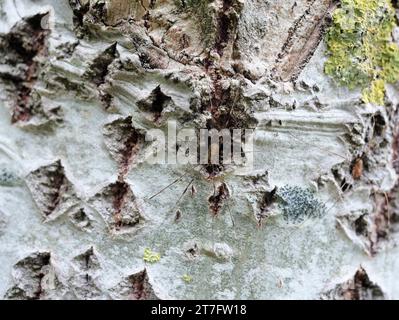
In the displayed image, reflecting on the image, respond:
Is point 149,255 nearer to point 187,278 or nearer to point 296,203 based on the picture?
point 187,278

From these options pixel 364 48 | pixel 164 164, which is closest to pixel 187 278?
pixel 164 164

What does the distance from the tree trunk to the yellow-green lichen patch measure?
5cm

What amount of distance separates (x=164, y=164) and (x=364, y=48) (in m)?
0.45

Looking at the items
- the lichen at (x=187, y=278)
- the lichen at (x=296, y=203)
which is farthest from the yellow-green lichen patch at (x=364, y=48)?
the lichen at (x=187, y=278)

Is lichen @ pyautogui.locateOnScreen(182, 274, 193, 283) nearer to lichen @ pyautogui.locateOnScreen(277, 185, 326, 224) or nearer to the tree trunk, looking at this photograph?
the tree trunk

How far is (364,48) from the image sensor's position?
1113mm

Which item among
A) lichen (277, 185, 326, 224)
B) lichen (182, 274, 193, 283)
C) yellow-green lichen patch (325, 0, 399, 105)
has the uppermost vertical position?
yellow-green lichen patch (325, 0, 399, 105)

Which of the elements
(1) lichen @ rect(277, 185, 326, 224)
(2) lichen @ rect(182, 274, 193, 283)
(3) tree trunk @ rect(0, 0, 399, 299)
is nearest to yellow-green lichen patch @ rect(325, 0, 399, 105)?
(3) tree trunk @ rect(0, 0, 399, 299)

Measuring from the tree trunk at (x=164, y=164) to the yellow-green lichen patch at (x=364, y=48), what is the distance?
5 cm

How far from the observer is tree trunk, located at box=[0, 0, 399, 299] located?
39.4 inches

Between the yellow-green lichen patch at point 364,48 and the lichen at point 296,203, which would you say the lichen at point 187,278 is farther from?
the yellow-green lichen patch at point 364,48

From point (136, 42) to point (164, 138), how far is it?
178 millimetres
